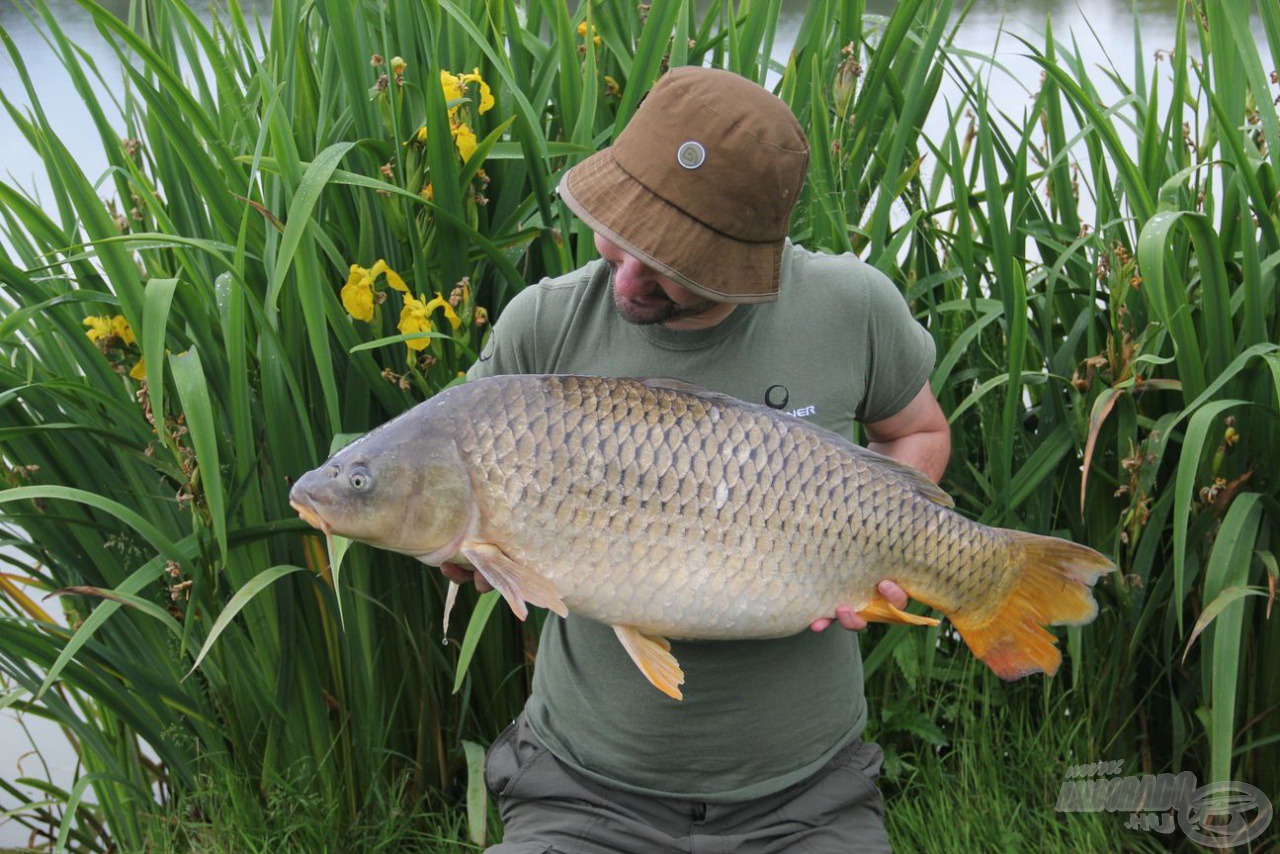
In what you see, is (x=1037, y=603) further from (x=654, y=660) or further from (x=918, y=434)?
(x=654, y=660)

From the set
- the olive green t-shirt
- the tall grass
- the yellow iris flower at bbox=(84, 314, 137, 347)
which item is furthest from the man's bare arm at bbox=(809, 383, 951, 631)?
the yellow iris flower at bbox=(84, 314, 137, 347)

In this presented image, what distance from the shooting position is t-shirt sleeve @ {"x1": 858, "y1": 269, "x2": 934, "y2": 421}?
1.74 metres

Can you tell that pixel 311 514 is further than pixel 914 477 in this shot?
No

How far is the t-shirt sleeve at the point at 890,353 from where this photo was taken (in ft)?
5.71

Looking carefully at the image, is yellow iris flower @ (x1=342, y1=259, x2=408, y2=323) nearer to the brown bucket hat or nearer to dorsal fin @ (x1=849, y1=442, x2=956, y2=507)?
the brown bucket hat

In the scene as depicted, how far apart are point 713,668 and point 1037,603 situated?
1.32 ft

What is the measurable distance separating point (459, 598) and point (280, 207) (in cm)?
72

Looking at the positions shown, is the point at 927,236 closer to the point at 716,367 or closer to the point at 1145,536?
the point at 1145,536

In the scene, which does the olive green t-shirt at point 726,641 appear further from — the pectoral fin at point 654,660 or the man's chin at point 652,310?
the pectoral fin at point 654,660

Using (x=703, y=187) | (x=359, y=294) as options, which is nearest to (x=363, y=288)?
(x=359, y=294)

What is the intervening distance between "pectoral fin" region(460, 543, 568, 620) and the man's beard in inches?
12.9

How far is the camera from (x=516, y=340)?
1746 millimetres

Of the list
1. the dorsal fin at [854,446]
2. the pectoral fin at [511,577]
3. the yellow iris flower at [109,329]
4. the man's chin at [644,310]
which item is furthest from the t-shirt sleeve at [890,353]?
the yellow iris flower at [109,329]

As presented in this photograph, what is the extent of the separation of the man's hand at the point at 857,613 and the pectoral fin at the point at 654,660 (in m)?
0.19
